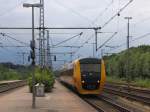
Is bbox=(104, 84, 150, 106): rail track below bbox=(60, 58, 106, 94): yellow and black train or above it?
below

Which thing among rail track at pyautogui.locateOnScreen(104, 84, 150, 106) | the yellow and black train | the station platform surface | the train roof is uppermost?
the train roof

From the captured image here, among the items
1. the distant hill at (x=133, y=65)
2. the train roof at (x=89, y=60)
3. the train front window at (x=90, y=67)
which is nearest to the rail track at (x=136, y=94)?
the train front window at (x=90, y=67)

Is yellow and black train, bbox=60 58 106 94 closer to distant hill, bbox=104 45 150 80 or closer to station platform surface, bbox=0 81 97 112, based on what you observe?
station platform surface, bbox=0 81 97 112

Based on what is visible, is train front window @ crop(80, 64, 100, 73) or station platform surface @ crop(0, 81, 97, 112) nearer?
station platform surface @ crop(0, 81, 97, 112)

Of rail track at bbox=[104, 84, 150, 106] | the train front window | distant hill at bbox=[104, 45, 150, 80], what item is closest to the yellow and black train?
the train front window

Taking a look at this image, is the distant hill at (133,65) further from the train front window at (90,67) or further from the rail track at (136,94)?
the train front window at (90,67)

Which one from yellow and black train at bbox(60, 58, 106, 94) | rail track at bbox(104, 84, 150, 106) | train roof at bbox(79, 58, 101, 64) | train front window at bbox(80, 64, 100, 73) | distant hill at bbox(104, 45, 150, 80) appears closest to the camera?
rail track at bbox(104, 84, 150, 106)

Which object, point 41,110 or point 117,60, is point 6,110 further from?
point 117,60

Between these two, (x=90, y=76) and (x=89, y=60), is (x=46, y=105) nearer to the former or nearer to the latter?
(x=90, y=76)

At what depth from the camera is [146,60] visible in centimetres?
8288

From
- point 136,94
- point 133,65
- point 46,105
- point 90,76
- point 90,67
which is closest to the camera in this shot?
point 46,105

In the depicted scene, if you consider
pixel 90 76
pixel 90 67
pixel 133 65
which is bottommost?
pixel 90 76

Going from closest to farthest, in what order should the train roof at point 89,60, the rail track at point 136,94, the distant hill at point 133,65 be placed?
1. the rail track at point 136,94
2. the train roof at point 89,60
3. the distant hill at point 133,65

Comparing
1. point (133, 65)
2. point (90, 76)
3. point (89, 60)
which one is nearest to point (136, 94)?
point (89, 60)
